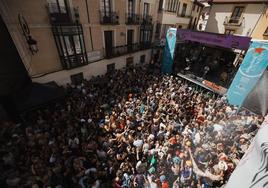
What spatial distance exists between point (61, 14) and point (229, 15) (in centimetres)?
1820

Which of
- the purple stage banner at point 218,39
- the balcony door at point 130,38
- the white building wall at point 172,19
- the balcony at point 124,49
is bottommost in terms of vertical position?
the balcony at point 124,49

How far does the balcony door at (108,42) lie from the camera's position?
531 inches

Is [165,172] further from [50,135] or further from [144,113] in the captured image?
[50,135]

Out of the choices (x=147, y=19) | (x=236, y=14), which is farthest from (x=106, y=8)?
(x=236, y=14)

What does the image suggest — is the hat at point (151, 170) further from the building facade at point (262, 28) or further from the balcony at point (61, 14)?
the building facade at point (262, 28)

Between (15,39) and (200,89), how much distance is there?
559 inches

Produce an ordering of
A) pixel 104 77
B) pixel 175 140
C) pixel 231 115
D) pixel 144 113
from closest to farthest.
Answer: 1. pixel 175 140
2. pixel 144 113
3. pixel 231 115
4. pixel 104 77

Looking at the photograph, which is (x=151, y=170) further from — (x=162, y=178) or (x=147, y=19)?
(x=147, y=19)

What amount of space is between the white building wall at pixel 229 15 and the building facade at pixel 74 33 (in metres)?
8.01

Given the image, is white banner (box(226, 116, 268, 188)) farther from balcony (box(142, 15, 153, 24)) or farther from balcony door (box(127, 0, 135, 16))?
balcony (box(142, 15, 153, 24))

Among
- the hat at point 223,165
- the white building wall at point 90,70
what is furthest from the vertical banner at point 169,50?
the hat at point 223,165

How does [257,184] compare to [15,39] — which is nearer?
[257,184]

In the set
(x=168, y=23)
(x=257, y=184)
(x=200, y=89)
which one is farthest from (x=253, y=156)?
(x=168, y=23)

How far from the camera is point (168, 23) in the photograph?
19516mm
